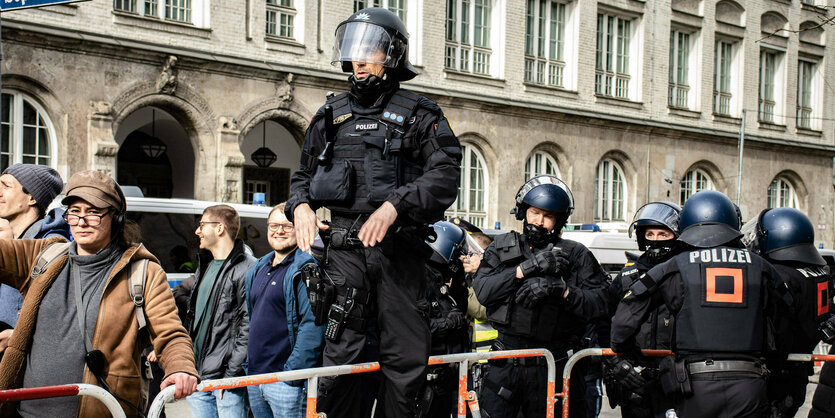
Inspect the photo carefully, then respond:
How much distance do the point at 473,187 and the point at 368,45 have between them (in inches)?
744

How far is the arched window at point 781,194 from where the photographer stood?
97.0 feet

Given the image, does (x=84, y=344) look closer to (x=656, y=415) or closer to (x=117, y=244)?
(x=117, y=244)

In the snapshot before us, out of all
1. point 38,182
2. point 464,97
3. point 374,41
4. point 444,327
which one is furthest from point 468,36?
point 374,41

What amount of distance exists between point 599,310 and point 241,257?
97.9 inches

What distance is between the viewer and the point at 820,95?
3081 cm

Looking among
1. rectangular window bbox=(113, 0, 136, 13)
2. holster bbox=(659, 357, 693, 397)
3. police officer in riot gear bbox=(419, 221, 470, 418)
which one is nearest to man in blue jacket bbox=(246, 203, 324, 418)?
police officer in riot gear bbox=(419, 221, 470, 418)

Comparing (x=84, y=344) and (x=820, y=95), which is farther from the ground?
(x=820, y=95)

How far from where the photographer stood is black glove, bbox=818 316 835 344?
6.04 meters

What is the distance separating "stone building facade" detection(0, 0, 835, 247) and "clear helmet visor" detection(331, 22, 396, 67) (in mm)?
8271

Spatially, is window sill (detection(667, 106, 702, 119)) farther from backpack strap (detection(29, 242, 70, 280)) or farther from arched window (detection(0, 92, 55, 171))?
backpack strap (detection(29, 242, 70, 280))

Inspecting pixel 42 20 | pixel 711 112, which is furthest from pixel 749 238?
pixel 711 112

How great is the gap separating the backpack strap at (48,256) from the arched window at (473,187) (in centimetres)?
1878

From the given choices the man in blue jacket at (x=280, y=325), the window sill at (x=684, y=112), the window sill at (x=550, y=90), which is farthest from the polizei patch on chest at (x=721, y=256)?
the window sill at (x=684, y=112)

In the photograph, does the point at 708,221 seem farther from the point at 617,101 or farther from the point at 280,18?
the point at 617,101
